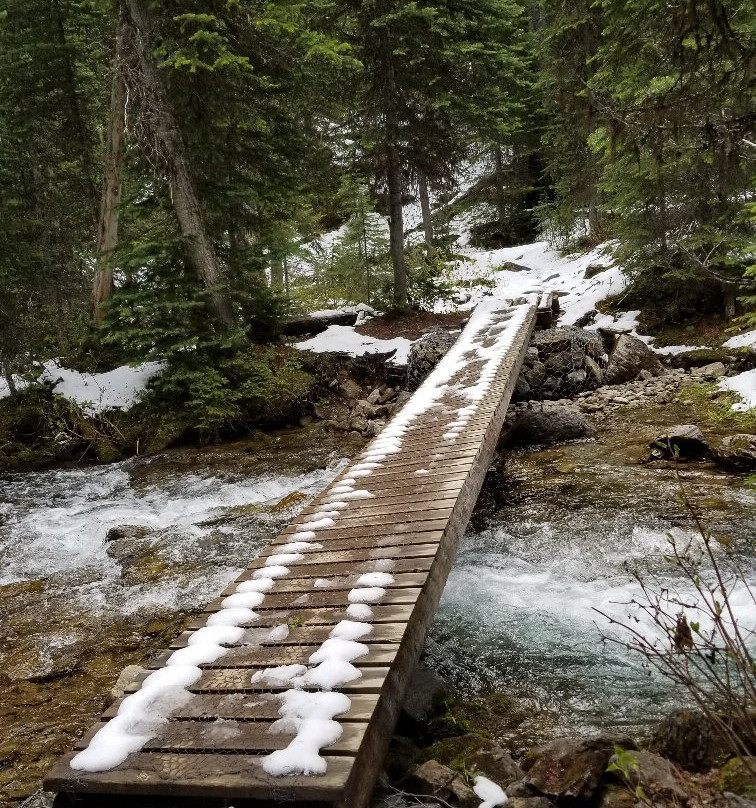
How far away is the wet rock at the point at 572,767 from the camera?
7.66 feet

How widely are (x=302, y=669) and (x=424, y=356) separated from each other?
1021 cm

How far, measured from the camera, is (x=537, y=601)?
464cm

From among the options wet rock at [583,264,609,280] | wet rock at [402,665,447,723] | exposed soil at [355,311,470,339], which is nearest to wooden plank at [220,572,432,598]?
wet rock at [402,665,447,723]

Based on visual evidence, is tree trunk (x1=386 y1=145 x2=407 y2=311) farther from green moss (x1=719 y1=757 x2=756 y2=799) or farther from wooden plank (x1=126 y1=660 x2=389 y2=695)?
green moss (x1=719 y1=757 x2=756 y2=799)

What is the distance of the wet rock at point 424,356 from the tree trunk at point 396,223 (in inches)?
143

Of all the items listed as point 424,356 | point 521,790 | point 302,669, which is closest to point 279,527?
point 302,669

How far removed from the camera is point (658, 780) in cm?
213

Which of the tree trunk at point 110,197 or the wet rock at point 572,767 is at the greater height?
the tree trunk at point 110,197

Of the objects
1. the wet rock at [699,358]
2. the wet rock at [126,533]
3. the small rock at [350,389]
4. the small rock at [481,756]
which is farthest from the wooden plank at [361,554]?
the wet rock at [699,358]

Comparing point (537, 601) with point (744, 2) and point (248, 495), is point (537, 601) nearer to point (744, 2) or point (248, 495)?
point (248, 495)

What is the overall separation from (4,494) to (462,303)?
14.7 metres

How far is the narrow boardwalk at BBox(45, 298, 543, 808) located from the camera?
2080mm

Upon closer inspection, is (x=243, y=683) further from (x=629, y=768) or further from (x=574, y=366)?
(x=574, y=366)

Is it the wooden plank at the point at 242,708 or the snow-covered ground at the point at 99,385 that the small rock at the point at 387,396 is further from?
the wooden plank at the point at 242,708
